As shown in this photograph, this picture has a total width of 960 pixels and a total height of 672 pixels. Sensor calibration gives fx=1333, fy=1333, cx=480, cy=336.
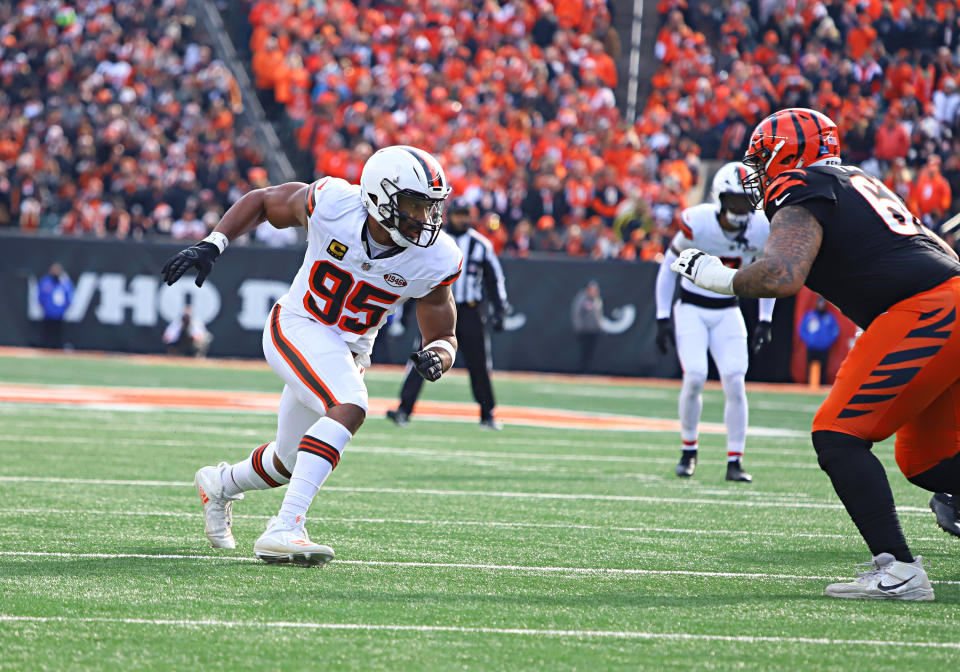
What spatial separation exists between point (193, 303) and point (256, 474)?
14754mm

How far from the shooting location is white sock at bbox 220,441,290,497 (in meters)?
5.27

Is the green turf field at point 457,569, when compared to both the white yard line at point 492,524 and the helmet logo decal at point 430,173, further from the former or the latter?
the helmet logo decal at point 430,173

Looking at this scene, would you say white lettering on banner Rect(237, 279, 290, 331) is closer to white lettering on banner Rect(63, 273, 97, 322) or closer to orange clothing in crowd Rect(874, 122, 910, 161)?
white lettering on banner Rect(63, 273, 97, 322)

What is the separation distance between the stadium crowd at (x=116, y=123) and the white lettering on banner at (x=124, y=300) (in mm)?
1180

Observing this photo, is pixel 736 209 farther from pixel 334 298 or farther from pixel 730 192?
pixel 334 298

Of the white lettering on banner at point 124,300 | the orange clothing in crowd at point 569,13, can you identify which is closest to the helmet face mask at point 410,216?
the white lettering on banner at point 124,300

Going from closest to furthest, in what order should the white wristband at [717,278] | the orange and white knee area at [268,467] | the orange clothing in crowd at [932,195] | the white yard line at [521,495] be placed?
1. the white wristband at [717,278]
2. the orange and white knee area at [268,467]
3. the white yard line at [521,495]
4. the orange clothing in crowd at [932,195]

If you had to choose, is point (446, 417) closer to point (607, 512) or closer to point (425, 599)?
point (607, 512)

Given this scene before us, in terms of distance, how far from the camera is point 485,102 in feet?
71.4

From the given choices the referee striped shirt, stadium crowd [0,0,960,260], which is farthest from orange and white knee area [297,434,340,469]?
stadium crowd [0,0,960,260]

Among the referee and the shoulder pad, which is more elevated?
the shoulder pad

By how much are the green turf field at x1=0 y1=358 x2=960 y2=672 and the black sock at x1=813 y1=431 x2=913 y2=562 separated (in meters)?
0.22

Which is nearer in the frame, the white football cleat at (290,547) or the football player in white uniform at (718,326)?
the white football cleat at (290,547)

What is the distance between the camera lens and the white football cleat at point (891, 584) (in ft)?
14.6
